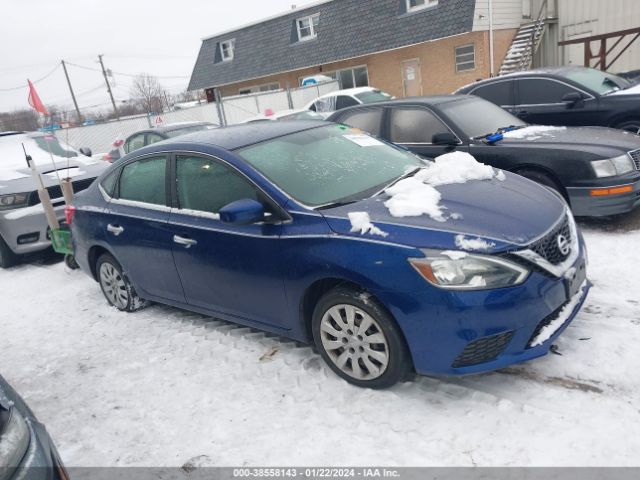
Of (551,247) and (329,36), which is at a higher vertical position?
(329,36)

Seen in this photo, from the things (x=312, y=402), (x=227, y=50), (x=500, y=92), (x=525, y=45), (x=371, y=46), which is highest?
(x=227, y=50)

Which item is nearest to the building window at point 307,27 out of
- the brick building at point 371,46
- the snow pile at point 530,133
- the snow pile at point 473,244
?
the brick building at point 371,46

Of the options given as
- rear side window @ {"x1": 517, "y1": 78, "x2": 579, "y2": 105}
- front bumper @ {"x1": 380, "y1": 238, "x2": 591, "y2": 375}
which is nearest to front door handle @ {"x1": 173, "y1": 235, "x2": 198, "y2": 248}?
front bumper @ {"x1": 380, "y1": 238, "x2": 591, "y2": 375}

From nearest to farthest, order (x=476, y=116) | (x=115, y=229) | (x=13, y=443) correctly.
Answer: (x=13, y=443) → (x=115, y=229) → (x=476, y=116)

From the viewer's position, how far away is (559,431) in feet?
8.42

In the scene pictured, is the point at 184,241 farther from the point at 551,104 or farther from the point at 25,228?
the point at 551,104

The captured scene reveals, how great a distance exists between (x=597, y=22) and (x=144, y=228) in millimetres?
18949

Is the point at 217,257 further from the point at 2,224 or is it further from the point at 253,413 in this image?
the point at 2,224

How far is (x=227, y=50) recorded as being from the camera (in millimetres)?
28156

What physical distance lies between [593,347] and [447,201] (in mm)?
1341

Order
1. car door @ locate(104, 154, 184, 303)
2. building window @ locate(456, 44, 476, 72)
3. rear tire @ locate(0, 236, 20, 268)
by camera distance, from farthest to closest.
Answer: building window @ locate(456, 44, 476, 72) < rear tire @ locate(0, 236, 20, 268) < car door @ locate(104, 154, 184, 303)

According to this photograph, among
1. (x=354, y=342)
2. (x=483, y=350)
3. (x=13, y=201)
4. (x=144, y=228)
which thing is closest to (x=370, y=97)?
(x=13, y=201)

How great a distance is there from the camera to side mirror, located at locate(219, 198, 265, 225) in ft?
10.2

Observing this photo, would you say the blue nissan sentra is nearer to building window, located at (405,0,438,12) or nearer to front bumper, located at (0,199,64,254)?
front bumper, located at (0,199,64,254)
